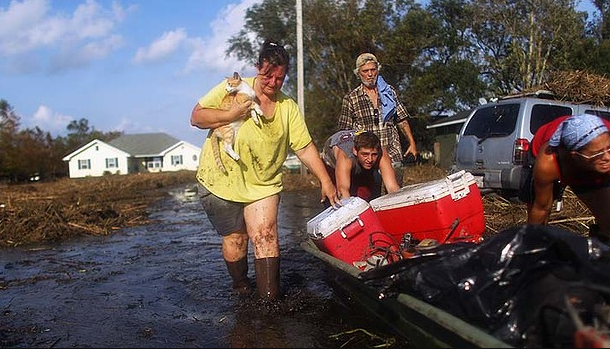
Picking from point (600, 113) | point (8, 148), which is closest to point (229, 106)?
point (600, 113)

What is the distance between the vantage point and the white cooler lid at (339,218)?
5.12m

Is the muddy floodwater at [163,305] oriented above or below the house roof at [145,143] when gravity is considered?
below

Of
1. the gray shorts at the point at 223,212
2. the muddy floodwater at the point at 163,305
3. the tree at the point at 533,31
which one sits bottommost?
the muddy floodwater at the point at 163,305

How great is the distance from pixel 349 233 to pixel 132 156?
2997 inches

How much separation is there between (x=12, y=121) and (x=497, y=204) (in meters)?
56.0

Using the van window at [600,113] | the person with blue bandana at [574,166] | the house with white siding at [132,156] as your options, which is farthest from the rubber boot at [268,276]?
the house with white siding at [132,156]

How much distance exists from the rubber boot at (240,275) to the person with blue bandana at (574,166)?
8.54 feet

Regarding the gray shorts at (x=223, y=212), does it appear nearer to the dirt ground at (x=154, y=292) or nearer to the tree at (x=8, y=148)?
the dirt ground at (x=154, y=292)

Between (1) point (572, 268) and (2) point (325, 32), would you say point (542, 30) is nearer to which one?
(2) point (325, 32)

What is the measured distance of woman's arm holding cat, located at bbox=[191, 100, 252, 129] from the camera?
4848 mm

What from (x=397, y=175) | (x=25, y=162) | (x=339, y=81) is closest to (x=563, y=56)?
(x=339, y=81)

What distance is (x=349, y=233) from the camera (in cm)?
514

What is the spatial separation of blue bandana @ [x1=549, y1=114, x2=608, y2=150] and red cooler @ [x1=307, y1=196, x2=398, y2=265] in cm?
169

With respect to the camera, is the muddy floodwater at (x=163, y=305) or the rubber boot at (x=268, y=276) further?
the rubber boot at (x=268, y=276)
